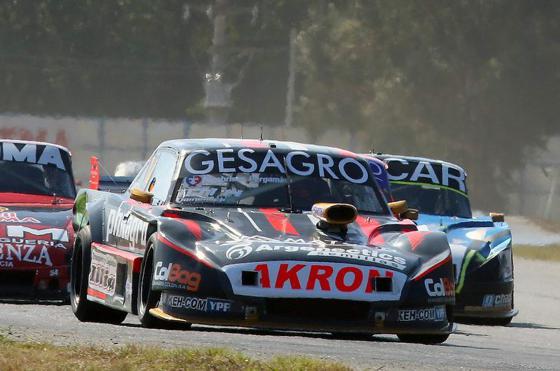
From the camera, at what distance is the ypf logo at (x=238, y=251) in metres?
8.90

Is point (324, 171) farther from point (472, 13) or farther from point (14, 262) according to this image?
point (472, 13)

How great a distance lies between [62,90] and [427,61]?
35.6 feet

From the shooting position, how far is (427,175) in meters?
15.5

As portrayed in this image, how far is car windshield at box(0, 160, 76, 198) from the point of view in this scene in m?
14.7

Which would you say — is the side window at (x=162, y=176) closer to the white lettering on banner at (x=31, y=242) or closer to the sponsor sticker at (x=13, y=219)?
→ the white lettering on banner at (x=31, y=242)

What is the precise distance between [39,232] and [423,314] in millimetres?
4760

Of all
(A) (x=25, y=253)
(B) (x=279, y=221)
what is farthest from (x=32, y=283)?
(B) (x=279, y=221)

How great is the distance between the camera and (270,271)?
28.9 feet

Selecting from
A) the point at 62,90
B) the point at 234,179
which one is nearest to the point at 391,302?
the point at 234,179

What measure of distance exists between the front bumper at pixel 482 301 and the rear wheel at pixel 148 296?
418 cm

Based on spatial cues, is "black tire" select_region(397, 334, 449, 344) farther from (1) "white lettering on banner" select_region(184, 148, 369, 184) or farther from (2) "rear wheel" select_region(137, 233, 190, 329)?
(2) "rear wheel" select_region(137, 233, 190, 329)

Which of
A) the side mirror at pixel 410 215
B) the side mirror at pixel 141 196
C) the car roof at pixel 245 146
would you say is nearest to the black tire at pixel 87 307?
the car roof at pixel 245 146

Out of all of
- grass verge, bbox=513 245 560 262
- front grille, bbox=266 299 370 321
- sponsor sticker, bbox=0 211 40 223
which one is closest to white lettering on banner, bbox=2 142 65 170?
sponsor sticker, bbox=0 211 40 223

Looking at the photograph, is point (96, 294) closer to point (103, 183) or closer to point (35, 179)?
point (103, 183)
